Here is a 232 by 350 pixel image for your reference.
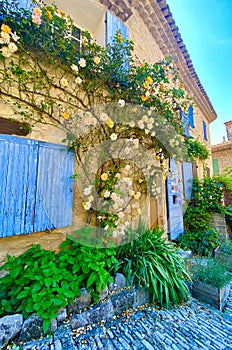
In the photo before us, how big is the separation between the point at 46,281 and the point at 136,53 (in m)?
5.57

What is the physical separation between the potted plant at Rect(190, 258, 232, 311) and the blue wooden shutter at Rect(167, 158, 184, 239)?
1879mm

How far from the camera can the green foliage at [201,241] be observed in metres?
4.64

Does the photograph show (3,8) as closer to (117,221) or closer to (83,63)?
(83,63)

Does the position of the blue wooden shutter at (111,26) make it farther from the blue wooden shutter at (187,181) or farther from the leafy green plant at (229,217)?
the leafy green plant at (229,217)

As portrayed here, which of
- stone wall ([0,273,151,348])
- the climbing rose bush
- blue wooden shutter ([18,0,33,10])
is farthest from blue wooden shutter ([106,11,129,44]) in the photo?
stone wall ([0,273,151,348])

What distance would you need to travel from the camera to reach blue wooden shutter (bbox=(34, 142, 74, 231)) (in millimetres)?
2265

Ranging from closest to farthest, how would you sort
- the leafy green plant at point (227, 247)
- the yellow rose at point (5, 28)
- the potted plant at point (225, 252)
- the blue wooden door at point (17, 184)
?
1. the yellow rose at point (5, 28)
2. the blue wooden door at point (17, 184)
3. the potted plant at point (225, 252)
4. the leafy green plant at point (227, 247)

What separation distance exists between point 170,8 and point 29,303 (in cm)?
788

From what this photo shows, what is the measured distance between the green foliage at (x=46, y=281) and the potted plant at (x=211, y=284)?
5.85 ft

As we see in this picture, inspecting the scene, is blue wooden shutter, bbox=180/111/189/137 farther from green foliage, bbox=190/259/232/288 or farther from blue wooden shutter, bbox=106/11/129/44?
green foliage, bbox=190/259/232/288

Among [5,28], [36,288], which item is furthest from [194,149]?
[36,288]

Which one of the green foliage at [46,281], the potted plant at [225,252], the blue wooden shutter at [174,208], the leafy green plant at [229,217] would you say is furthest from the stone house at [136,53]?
the leafy green plant at [229,217]

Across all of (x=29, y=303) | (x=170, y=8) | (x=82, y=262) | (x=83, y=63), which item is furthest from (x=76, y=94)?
(x=170, y=8)

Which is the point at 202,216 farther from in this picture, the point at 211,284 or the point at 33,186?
the point at 33,186
